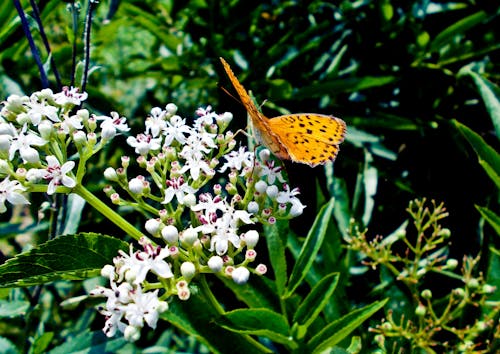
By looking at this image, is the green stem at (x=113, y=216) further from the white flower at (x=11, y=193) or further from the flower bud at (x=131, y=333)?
the flower bud at (x=131, y=333)

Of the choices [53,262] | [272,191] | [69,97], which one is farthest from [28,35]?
[272,191]

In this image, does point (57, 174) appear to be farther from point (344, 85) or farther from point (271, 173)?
point (344, 85)

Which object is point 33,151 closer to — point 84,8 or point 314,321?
point 84,8

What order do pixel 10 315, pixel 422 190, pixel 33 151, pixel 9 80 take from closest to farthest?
pixel 33 151 → pixel 10 315 → pixel 9 80 → pixel 422 190

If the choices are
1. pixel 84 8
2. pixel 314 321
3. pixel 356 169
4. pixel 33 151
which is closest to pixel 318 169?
pixel 356 169

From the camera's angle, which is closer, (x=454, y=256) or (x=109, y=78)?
(x=454, y=256)

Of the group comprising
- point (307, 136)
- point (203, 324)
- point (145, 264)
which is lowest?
point (203, 324)

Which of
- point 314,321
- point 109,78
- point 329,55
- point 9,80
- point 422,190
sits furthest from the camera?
point 109,78
